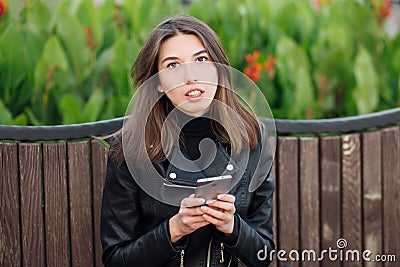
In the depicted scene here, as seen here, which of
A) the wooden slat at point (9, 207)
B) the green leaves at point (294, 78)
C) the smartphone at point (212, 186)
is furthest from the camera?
the green leaves at point (294, 78)

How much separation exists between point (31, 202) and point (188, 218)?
834 mm

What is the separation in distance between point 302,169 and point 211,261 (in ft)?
2.43

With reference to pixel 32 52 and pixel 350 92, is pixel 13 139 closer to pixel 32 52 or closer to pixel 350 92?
pixel 32 52

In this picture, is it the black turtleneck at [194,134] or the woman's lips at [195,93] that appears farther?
the black turtleneck at [194,134]

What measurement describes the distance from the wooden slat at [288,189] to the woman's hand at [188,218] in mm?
843

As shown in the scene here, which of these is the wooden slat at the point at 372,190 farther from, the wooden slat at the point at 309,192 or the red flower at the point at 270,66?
the red flower at the point at 270,66

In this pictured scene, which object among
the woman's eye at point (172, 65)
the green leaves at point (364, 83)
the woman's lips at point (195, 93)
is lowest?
the woman's lips at point (195, 93)

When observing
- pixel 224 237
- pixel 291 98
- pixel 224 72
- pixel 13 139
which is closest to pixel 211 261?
pixel 224 237

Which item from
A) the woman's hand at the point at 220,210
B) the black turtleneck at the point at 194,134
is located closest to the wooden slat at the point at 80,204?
the black turtleneck at the point at 194,134

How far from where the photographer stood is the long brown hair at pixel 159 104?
270 centimetres

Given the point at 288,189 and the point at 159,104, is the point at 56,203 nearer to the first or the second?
the point at 159,104

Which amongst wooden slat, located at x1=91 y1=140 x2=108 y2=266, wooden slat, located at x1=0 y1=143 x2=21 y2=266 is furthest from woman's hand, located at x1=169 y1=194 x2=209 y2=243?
wooden slat, located at x1=0 y1=143 x2=21 y2=266

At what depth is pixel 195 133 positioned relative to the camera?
109 inches

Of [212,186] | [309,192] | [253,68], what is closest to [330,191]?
[309,192]
